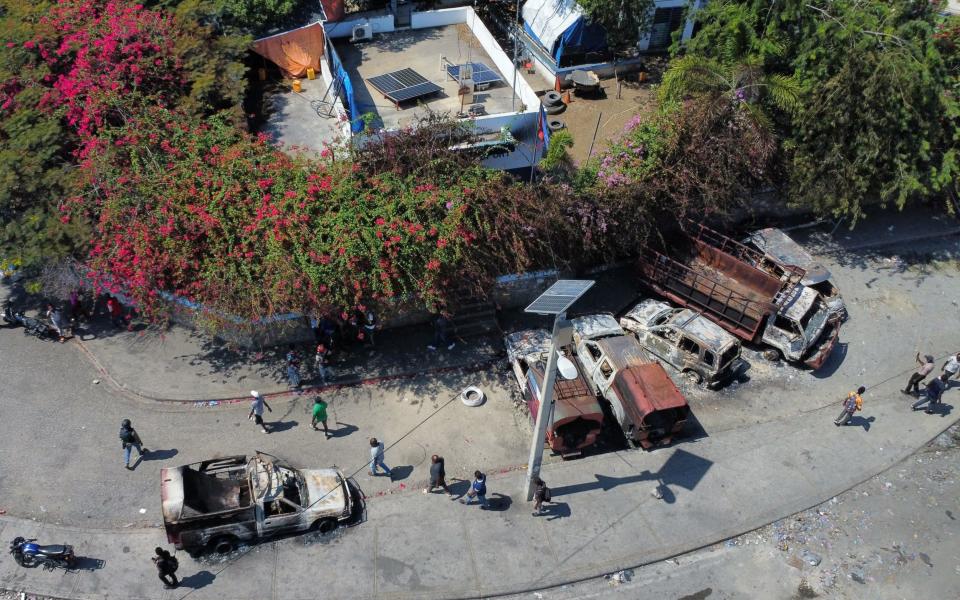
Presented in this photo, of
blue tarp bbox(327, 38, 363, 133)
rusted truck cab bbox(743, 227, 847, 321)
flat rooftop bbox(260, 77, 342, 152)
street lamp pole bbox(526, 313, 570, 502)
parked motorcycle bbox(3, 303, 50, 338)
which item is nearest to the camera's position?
street lamp pole bbox(526, 313, 570, 502)

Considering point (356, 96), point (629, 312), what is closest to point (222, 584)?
point (629, 312)

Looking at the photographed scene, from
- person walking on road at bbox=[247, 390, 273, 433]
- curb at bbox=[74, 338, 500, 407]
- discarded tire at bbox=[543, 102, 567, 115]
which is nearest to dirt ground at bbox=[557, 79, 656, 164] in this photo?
discarded tire at bbox=[543, 102, 567, 115]

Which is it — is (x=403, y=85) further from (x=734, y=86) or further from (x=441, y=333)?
(x=734, y=86)

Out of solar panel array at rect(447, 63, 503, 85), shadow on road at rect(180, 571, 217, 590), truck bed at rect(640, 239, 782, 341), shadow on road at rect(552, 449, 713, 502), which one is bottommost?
shadow on road at rect(180, 571, 217, 590)

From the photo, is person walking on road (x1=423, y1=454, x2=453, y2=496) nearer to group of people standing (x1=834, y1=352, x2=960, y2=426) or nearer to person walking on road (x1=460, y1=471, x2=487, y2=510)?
person walking on road (x1=460, y1=471, x2=487, y2=510)

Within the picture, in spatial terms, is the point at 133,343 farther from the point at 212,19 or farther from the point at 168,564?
the point at 212,19

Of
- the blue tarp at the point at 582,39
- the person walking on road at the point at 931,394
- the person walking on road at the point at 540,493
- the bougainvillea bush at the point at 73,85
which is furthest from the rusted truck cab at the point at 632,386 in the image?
the blue tarp at the point at 582,39
